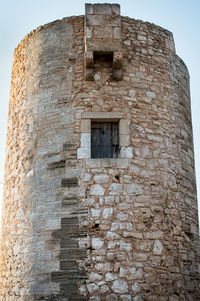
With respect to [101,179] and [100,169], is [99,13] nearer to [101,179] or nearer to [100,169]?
[100,169]

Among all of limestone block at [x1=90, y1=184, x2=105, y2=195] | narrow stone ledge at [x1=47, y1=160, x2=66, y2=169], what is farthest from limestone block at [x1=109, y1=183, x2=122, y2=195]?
narrow stone ledge at [x1=47, y1=160, x2=66, y2=169]

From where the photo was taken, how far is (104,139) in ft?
25.2

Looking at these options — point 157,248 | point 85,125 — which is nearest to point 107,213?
point 157,248

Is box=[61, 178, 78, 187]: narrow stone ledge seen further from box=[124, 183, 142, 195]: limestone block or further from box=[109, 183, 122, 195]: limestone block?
box=[124, 183, 142, 195]: limestone block

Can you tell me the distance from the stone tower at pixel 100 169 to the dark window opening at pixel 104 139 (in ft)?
0.06

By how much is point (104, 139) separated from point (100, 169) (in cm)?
64

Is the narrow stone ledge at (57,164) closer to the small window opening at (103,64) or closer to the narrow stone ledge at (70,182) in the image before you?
the narrow stone ledge at (70,182)

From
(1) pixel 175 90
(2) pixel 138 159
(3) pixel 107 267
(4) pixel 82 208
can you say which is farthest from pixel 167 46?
(3) pixel 107 267

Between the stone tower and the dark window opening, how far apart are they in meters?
0.02

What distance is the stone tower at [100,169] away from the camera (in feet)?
22.7

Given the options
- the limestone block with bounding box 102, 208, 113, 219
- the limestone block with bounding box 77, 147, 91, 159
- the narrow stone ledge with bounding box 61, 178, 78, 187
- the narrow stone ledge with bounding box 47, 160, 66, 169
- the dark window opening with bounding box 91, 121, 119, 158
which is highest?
the dark window opening with bounding box 91, 121, 119, 158

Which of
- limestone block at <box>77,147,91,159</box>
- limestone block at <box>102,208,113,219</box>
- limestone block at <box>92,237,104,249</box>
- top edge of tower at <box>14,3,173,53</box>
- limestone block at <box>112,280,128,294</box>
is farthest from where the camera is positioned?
top edge of tower at <box>14,3,173,53</box>

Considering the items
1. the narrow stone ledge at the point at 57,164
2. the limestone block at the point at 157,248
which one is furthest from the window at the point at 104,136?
the limestone block at the point at 157,248

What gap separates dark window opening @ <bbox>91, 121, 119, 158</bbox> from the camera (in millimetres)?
7617
